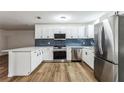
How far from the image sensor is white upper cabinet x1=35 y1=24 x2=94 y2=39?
775cm

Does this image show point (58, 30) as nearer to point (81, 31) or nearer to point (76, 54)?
point (81, 31)

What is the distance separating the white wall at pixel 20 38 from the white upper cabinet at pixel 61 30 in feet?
10.7

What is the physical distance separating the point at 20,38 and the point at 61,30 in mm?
4397

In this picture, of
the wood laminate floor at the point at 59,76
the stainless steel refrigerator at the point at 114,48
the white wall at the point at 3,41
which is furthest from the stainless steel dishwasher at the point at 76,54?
the white wall at the point at 3,41

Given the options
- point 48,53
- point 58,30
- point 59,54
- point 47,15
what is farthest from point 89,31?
point 47,15

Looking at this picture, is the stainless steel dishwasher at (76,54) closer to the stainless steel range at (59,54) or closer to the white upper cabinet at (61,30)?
the stainless steel range at (59,54)

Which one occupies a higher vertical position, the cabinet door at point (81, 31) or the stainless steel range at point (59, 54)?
the cabinet door at point (81, 31)

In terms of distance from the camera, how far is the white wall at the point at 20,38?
10.9 metres

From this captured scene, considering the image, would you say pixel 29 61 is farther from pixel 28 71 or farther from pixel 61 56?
pixel 61 56

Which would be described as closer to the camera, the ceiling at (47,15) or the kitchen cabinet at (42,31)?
the ceiling at (47,15)
